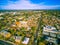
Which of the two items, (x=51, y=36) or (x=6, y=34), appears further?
(x=51, y=36)

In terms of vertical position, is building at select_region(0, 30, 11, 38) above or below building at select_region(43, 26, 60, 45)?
above

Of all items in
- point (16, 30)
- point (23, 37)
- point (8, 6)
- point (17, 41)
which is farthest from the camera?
point (8, 6)

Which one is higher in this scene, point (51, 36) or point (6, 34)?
point (6, 34)

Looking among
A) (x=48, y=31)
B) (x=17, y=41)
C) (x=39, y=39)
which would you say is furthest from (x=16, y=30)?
(x=48, y=31)

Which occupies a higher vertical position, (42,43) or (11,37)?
(11,37)

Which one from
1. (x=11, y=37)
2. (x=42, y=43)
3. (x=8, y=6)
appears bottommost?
(x=42, y=43)

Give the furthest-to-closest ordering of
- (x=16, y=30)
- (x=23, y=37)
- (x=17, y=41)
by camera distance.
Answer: (x=16, y=30)
(x=23, y=37)
(x=17, y=41)

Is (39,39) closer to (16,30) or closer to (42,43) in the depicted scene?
(42,43)

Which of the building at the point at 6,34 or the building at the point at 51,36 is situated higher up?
the building at the point at 6,34

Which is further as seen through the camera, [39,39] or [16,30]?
[16,30]
